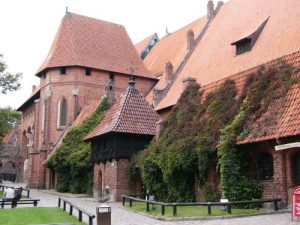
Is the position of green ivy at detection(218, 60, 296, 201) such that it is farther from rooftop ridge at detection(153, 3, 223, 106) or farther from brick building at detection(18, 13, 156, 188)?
brick building at detection(18, 13, 156, 188)

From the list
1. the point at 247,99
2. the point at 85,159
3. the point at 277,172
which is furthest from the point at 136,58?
the point at 277,172

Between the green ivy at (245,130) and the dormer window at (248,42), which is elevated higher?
the dormer window at (248,42)

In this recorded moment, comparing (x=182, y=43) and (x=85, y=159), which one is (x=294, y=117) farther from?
(x=182, y=43)

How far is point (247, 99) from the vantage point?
1897 cm

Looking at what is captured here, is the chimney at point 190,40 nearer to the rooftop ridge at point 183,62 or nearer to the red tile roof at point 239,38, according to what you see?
the rooftop ridge at point 183,62

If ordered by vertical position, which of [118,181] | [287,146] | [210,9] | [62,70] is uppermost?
[210,9]

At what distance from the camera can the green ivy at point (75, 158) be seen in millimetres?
32031

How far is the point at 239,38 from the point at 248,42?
100 centimetres

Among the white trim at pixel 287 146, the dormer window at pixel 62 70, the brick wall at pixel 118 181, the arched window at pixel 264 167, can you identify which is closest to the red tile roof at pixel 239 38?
the brick wall at pixel 118 181

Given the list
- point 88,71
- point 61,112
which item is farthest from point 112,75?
point 61,112

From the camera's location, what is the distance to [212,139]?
1908cm

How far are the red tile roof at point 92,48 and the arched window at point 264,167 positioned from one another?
25067mm

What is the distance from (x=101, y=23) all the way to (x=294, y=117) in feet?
107

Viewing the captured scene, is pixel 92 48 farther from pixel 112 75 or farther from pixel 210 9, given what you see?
pixel 210 9
